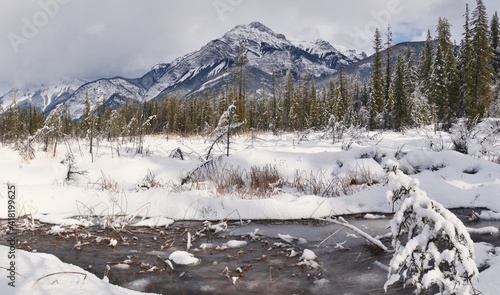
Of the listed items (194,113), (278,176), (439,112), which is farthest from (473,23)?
(194,113)

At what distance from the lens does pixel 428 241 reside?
181 cm

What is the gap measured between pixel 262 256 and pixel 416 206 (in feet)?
7.02

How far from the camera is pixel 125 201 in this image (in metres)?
5.74

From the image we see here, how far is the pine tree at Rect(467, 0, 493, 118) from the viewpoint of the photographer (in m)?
30.2

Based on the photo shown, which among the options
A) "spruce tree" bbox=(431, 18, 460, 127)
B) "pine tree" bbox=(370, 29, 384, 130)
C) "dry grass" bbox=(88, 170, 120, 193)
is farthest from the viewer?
"pine tree" bbox=(370, 29, 384, 130)

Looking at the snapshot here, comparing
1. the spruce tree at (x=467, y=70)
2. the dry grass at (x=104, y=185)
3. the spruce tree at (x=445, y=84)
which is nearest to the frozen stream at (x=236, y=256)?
the dry grass at (x=104, y=185)

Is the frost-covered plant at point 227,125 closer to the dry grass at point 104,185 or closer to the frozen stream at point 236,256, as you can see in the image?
the dry grass at point 104,185

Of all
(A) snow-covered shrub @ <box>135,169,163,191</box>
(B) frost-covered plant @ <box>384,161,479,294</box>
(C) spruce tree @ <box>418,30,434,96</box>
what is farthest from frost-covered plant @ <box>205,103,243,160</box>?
(C) spruce tree @ <box>418,30,434,96</box>

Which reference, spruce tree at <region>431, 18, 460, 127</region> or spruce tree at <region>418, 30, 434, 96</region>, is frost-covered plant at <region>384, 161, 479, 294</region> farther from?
spruce tree at <region>418, 30, 434, 96</region>

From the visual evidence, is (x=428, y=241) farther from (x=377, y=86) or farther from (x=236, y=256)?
(x=377, y=86)

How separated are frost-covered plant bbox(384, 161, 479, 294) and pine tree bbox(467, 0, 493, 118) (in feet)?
112

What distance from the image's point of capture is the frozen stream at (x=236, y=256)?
2936mm

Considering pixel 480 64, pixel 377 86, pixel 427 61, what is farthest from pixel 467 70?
pixel 427 61

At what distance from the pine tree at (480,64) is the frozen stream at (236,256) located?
1235 inches
